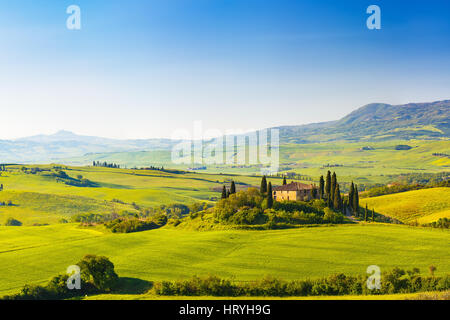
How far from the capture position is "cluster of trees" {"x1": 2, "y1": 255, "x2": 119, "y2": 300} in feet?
168

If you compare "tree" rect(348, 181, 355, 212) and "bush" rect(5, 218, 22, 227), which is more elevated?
"tree" rect(348, 181, 355, 212)

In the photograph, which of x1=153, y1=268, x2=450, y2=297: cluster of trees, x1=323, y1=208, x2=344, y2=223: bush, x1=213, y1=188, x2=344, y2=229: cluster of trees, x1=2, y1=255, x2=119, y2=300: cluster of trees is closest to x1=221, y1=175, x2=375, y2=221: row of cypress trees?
x1=213, y1=188, x2=344, y2=229: cluster of trees

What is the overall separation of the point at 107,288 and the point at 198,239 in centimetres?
2824

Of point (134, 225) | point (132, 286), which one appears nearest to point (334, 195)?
point (134, 225)

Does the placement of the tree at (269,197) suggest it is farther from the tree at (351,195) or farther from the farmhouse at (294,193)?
the tree at (351,195)

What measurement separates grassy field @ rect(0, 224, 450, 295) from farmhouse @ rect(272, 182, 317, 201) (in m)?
18.1

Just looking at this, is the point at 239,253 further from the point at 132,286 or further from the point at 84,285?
the point at 84,285

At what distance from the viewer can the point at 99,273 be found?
184ft

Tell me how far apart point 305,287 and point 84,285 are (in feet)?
103

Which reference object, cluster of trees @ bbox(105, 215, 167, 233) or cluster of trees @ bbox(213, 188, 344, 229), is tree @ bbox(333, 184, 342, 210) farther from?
cluster of trees @ bbox(105, 215, 167, 233)

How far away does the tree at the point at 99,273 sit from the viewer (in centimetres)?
5534

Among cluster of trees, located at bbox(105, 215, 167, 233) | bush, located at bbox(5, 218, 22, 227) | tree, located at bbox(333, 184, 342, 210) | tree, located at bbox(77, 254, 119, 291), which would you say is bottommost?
bush, located at bbox(5, 218, 22, 227)
